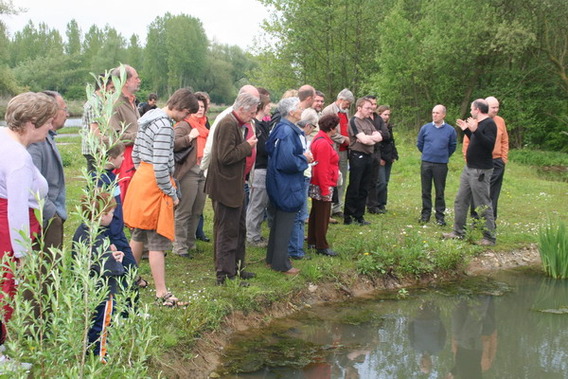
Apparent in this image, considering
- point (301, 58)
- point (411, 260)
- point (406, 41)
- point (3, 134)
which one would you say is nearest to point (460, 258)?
point (411, 260)

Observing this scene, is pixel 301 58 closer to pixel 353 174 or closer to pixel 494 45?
pixel 494 45

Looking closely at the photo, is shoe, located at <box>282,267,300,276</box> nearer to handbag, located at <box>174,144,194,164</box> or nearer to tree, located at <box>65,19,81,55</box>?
handbag, located at <box>174,144,194,164</box>

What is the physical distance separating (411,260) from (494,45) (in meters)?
21.4

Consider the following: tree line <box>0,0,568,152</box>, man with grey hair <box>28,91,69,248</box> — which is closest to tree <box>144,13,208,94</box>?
tree line <box>0,0,568,152</box>

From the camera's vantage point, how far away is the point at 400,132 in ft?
99.6

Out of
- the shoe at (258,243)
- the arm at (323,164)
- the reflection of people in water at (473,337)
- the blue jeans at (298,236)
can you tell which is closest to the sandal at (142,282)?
the blue jeans at (298,236)

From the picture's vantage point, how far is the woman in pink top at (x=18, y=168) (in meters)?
3.94

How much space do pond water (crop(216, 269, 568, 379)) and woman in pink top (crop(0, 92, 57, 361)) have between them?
2253mm

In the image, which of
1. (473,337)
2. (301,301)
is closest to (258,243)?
(301,301)

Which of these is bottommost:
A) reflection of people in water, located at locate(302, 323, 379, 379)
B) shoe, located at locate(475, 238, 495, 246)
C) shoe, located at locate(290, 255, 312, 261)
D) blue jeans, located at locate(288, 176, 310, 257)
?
reflection of people in water, located at locate(302, 323, 379, 379)

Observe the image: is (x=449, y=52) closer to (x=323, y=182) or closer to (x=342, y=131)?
(x=342, y=131)

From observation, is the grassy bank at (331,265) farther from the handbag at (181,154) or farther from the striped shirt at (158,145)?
the handbag at (181,154)

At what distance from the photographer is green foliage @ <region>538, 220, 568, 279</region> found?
27.3 ft

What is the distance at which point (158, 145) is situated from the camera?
5.81 m
